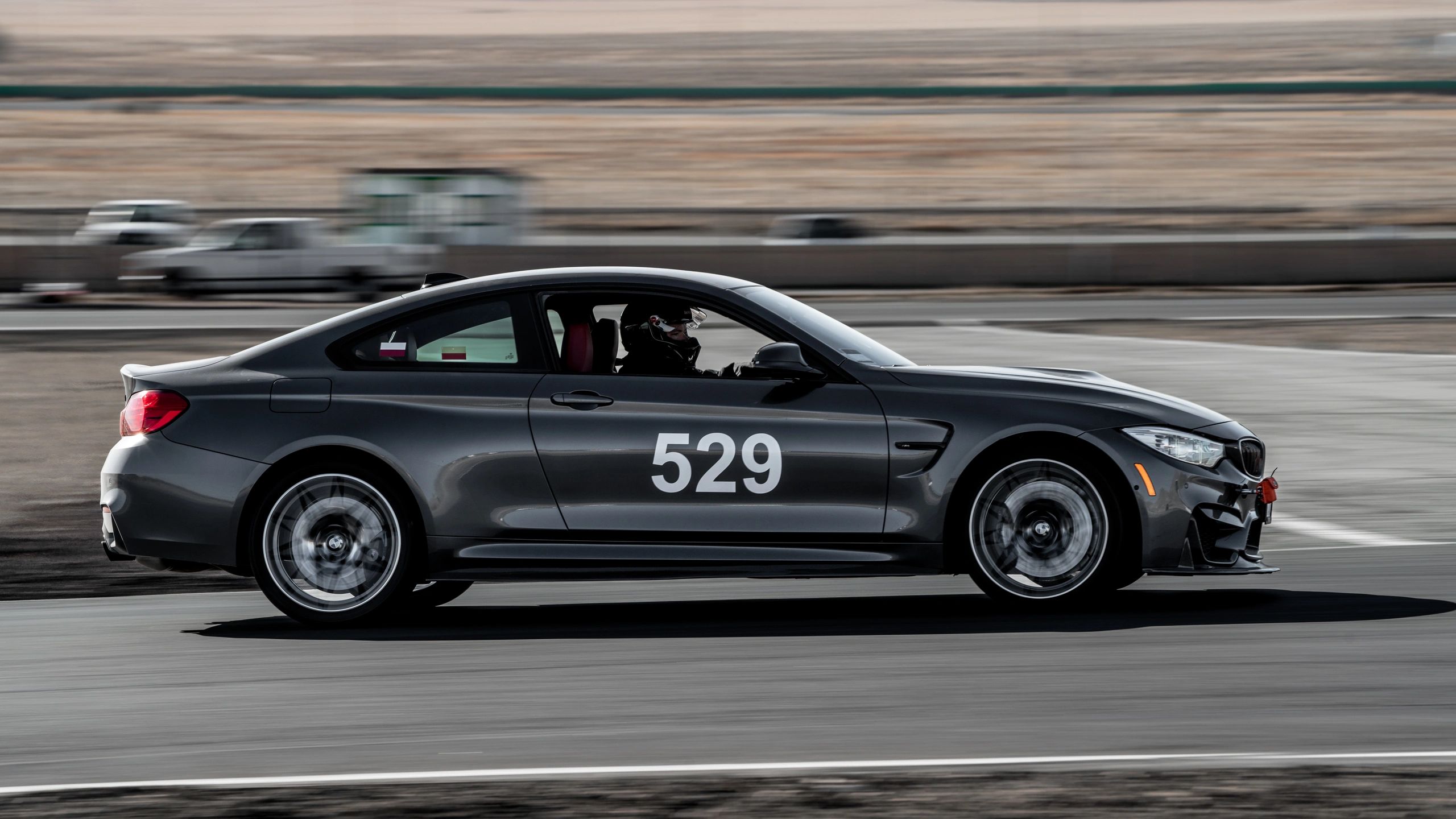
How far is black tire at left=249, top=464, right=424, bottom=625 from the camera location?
24.2ft

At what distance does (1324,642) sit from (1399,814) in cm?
235

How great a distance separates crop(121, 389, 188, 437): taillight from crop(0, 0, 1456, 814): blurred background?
843mm

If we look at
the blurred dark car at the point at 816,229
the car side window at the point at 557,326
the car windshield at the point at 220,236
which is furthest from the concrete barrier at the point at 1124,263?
the car side window at the point at 557,326

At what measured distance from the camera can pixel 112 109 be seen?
210 ft

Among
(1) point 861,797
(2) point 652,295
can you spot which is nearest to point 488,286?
(2) point 652,295

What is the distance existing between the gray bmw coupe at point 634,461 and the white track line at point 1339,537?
6.61 feet

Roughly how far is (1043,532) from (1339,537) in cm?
309

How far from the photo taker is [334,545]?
7.44 meters

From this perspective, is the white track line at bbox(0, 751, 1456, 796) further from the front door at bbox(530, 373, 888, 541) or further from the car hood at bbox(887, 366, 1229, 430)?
the car hood at bbox(887, 366, 1229, 430)

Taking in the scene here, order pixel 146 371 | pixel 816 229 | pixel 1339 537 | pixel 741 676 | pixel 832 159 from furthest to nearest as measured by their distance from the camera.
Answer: pixel 832 159 < pixel 816 229 < pixel 1339 537 < pixel 146 371 < pixel 741 676

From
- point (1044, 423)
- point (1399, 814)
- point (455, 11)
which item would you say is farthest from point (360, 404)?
point (455, 11)

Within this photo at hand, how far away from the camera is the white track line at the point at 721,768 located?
5121 millimetres

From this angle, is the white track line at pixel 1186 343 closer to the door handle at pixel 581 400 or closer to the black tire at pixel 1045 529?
the black tire at pixel 1045 529

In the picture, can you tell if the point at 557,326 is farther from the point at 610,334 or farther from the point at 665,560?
the point at 665,560
